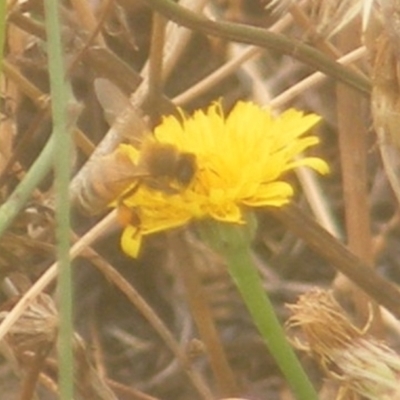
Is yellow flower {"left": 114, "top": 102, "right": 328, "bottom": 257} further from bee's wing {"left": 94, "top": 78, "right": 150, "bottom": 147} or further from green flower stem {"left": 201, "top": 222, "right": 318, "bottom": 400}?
bee's wing {"left": 94, "top": 78, "right": 150, "bottom": 147}

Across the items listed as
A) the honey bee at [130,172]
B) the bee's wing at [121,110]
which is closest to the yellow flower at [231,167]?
the honey bee at [130,172]

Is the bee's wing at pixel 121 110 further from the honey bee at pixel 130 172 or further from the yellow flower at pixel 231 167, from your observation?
the yellow flower at pixel 231 167

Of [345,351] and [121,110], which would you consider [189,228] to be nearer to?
[121,110]

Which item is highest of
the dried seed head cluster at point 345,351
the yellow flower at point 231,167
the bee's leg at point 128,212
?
the yellow flower at point 231,167

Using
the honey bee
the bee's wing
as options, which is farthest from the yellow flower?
the bee's wing

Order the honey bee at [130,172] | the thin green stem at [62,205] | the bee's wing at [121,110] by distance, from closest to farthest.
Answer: the thin green stem at [62,205] < the honey bee at [130,172] < the bee's wing at [121,110]

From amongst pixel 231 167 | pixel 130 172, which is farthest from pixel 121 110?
pixel 231 167

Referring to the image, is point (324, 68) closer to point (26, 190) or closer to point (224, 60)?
point (26, 190)
